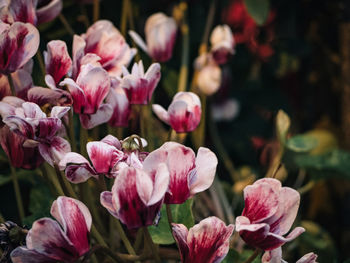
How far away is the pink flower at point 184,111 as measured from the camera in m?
0.41

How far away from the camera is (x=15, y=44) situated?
37 centimetres

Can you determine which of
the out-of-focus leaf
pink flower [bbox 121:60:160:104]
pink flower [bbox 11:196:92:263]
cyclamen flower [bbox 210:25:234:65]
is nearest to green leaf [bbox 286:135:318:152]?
the out-of-focus leaf

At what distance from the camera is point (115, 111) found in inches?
16.6

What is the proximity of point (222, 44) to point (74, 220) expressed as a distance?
15.4 inches

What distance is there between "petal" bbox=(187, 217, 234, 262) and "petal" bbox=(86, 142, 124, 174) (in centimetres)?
7

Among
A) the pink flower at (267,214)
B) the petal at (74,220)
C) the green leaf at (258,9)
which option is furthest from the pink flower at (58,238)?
the green leaf at (258,9)

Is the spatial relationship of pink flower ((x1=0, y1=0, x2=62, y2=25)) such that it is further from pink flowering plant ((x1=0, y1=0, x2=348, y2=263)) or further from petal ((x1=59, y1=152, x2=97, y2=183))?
petal ((x1=59, y1=152, x2=97, y2=183))

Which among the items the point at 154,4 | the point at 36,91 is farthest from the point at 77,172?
the point at 154,4

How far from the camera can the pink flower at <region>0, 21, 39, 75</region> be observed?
36 cm

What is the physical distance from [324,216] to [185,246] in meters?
0.89

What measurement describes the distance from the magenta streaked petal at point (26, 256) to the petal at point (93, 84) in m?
0.12

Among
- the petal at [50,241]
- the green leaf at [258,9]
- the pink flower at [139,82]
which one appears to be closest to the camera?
the petal at [50,241]

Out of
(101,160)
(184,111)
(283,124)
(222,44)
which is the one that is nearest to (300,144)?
(283,124)

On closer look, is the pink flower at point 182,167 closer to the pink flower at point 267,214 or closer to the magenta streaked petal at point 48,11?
the pink flower at point 267,214
